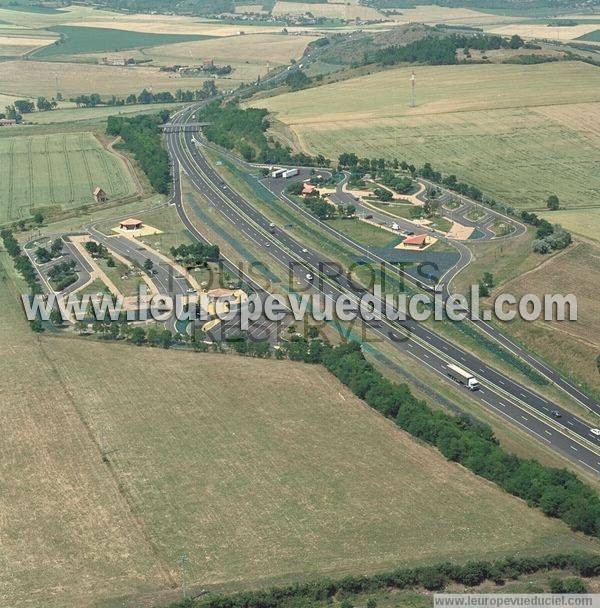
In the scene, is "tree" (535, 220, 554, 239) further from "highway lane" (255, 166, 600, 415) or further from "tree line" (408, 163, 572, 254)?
"highway lane" (255, 166, 600, 415)

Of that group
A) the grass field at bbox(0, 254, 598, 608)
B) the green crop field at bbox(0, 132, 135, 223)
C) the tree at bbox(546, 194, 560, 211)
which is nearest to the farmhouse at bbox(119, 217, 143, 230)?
the green crop field at bbox(0, 132, 135, 223)

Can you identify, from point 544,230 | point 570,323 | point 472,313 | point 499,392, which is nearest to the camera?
point 499,392

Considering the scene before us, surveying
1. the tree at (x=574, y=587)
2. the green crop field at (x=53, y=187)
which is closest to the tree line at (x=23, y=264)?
the green crop field at (x=53, y=187)

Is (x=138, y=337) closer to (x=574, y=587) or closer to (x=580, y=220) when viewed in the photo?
(x=574, y=587)

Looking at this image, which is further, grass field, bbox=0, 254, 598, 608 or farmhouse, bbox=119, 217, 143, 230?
farmhouse, bbox=119, 217, 143, 230

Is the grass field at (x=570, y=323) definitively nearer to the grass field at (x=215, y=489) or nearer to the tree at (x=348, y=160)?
the grass field at (x=215, y=489)

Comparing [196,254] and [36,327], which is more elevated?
[196,254]

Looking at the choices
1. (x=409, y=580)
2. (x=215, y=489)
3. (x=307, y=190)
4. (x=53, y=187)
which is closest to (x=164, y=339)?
(x=215, y=489)

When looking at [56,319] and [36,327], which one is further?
[56,319]
